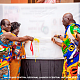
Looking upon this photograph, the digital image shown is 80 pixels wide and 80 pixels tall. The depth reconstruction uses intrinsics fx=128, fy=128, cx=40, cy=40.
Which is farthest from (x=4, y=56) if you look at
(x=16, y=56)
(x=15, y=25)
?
(x=15, y=25)

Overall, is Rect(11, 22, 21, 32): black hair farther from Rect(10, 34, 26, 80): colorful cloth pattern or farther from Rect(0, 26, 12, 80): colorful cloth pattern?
Rect(0, 26, 12, 80): colorful cloth pattern

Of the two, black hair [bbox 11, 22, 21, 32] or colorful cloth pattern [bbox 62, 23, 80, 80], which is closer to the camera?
colorful cloth pattern [bbox 62, 23, 80, 80]

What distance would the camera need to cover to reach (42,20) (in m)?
2.17

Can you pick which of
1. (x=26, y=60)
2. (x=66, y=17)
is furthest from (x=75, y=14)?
(x=26, y=60)

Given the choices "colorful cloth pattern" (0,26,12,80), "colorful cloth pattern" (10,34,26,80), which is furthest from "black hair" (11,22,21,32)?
"colorful cloth pattern" (0,26,12,80)

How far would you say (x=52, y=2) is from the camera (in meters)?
2.29

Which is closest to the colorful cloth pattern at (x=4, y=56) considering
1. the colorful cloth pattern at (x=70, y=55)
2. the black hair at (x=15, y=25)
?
the black hair at (x=15, y=25)

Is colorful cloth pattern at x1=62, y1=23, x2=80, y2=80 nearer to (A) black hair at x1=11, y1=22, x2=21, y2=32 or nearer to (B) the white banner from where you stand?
(B) the white banner

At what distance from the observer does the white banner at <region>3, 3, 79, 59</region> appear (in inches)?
84.0

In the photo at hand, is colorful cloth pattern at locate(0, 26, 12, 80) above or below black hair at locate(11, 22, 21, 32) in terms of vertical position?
below

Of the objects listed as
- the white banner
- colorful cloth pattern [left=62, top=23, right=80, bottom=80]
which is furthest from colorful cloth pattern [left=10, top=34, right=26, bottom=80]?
colorful cloth pattern [left=62, top=23, right=80, bottom=80]

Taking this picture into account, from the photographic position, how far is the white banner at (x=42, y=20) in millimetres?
2135

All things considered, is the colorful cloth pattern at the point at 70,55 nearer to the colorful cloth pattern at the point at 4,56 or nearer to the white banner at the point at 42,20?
the white banner at the point at 42,20

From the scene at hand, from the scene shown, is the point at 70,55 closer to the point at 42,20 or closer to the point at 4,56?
the point at 42,20
